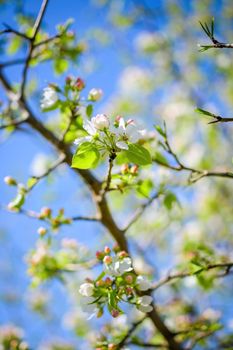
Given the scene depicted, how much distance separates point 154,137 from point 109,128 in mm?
733

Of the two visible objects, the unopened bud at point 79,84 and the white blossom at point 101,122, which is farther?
the unopened bud at point 79,84

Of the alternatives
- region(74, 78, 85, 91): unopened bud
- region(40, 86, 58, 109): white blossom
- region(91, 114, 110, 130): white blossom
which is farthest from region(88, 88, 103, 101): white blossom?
region(91, 114, 110, 130): white blossom

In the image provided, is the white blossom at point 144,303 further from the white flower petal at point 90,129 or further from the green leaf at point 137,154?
the white flower petal at point 90,129

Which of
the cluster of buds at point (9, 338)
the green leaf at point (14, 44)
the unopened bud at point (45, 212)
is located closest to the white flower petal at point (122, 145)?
the unopened bud at point (45, 212)

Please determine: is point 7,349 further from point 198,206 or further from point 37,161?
point 198,206

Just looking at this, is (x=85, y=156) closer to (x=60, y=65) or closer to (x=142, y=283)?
(x=142, y=283)

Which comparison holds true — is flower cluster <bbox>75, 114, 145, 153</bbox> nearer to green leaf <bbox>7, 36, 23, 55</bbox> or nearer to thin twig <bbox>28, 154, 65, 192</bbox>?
thin twig <bbox>28, 154, 65, 192</bbox>

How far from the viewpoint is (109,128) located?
0.98m

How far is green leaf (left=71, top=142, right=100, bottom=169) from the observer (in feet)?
3.22

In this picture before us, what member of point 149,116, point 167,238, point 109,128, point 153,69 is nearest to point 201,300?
point 167,238

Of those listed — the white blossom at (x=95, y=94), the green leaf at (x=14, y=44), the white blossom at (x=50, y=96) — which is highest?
the green leaf at (x=14, y=44)

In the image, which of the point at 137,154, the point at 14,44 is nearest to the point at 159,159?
the point at 137,154

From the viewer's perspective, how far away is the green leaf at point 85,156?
3.22ft

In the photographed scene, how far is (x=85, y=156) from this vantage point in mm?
993
